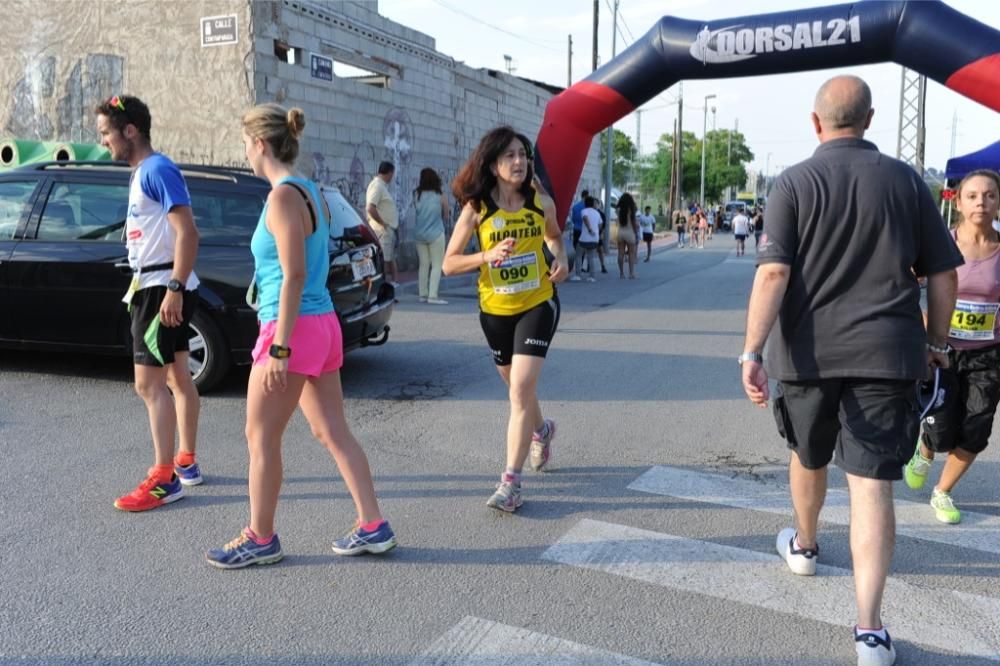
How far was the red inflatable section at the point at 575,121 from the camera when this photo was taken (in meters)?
9.19

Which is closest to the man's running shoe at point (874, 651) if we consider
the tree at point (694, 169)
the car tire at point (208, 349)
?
the car tire at point (208, 349)

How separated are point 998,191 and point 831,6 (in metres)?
4.16

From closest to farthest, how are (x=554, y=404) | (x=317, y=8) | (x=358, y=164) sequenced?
1. (x=554, y=404)
2. (x=317, y=8)
3. (x=358, y=164)

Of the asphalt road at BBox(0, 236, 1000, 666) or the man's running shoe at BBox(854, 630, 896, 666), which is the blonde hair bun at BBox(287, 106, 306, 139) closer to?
the asphalt road at BBox(0, 236, 1000, 666)

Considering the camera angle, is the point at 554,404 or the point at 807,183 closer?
the point at 807,183

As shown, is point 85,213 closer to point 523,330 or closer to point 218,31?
point 523,330

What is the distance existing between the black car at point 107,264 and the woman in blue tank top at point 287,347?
2928 millimetres

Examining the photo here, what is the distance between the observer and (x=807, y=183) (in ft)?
9.63

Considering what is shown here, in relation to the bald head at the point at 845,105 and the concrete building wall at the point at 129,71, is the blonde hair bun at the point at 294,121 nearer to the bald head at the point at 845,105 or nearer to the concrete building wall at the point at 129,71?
the bald head at the point at 845,105

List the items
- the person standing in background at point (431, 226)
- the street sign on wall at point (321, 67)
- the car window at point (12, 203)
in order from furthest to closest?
the street sign on wall at point (321, 67) → the person standing in background at point (431, 226) → the car window at point (12, 203)

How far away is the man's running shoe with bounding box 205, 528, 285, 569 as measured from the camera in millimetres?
3518

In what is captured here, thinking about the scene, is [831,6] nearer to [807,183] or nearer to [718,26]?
[718,26]

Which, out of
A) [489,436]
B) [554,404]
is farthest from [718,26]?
[489,436]

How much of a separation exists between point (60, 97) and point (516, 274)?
1379cm
